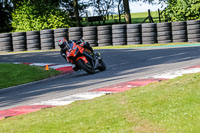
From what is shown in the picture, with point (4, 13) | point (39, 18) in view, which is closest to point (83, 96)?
point (39, 18)

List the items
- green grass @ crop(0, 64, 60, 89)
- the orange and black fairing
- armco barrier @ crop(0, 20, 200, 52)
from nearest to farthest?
the orange and black fairing
green grass @ crop(0, 64, 60, 89)
armco barrier @ crop(0, 20, 200, 52)

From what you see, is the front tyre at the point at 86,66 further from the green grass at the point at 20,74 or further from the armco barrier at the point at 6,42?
the armco barrier at the point at 6,42

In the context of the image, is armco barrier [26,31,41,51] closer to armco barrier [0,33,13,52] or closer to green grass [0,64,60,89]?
armco barrier [0,33,13,52]

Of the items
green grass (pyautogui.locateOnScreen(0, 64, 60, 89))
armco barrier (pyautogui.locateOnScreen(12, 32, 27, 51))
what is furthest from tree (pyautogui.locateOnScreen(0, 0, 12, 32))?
green grass (pyautogui.locateOnScreen(0, 64, 60, 89))

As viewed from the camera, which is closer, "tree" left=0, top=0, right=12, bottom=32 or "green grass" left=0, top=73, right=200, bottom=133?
"green grass" left=0, top=73, right=200, bottom=133

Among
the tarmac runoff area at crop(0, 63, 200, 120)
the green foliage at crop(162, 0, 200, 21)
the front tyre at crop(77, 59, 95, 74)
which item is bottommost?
the tarmac runoff area at crop(0, 63, 200, 120)

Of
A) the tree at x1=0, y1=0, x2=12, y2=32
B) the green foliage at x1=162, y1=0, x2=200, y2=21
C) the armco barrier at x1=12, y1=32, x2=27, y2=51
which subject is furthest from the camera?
the tree at x1=0, y1=0, x2=12, y2=32

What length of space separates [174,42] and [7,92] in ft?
48.4

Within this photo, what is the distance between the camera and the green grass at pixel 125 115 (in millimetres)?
6484

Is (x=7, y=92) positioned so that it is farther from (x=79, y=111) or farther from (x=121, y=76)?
(x=79, y=111)

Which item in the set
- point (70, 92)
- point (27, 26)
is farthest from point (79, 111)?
point (27, 26)

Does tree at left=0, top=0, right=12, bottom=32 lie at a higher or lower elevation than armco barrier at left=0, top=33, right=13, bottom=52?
higher

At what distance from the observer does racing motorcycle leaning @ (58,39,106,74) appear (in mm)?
14844

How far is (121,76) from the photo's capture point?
14.1 meters
